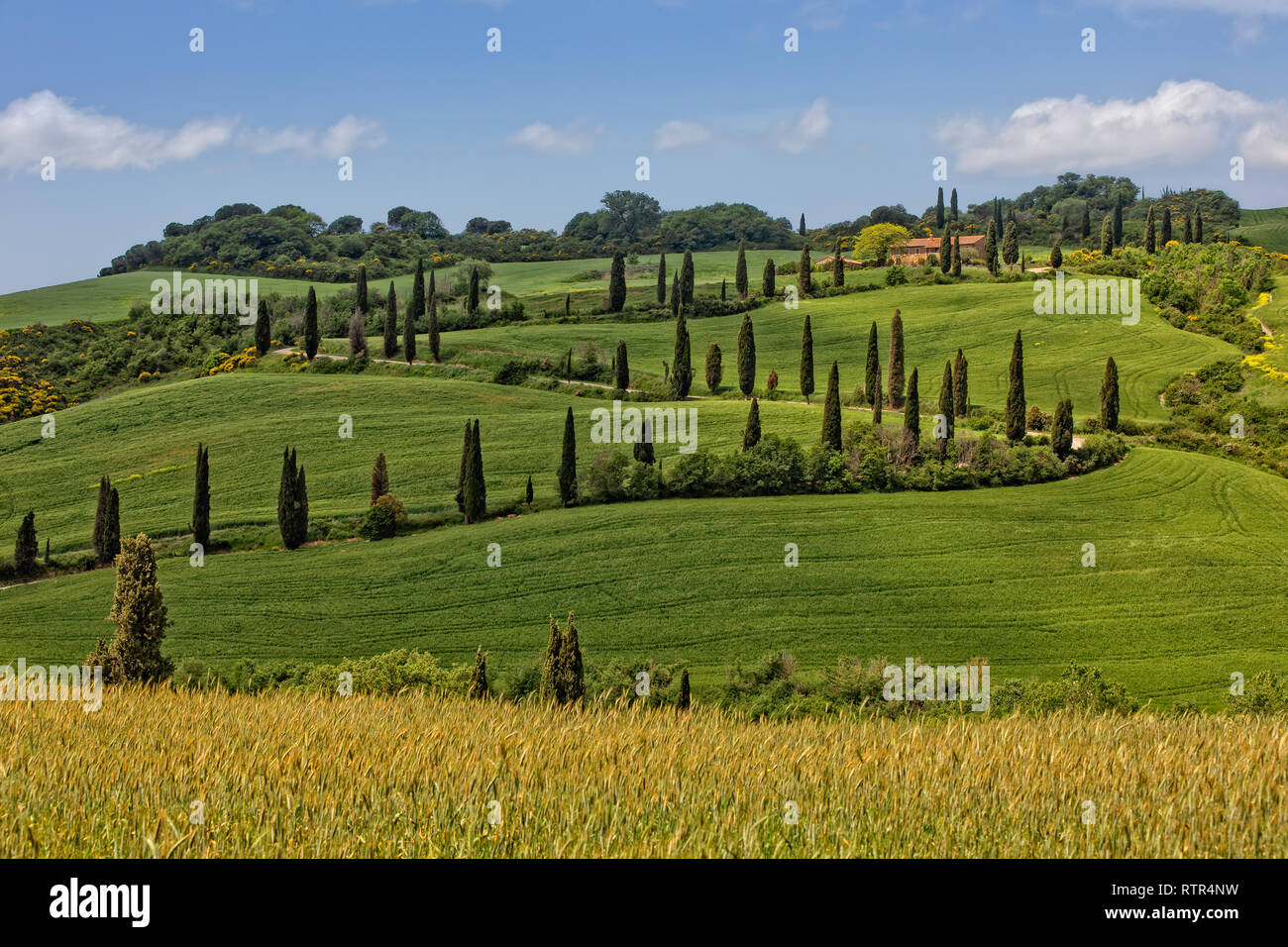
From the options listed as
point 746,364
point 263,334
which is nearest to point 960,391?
point 746,364

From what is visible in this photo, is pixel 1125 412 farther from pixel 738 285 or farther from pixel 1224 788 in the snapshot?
pixel 1224 788

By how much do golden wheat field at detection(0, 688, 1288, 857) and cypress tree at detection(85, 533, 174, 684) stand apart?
74.2 ft

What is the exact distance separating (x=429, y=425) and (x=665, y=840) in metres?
86.3

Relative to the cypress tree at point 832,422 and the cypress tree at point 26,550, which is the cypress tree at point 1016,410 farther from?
the cypress tree at point 26,550

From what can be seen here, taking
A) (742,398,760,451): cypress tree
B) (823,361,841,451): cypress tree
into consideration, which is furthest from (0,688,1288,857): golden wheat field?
(742,398,760,451): cypress tree

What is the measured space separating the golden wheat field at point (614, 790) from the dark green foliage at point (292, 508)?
2351 inches

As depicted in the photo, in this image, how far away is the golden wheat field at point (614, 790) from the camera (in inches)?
270

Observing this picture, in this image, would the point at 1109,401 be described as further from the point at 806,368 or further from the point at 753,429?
the point at 753,429

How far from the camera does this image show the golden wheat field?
6863 millimetres

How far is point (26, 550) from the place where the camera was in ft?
216

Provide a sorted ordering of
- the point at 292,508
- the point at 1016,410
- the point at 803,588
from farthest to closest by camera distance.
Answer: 1. the point at 1016,410
2. the point at 292,508
3. the point at 803,588

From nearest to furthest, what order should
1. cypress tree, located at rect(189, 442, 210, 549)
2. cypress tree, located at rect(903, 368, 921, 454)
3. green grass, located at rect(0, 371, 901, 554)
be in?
1. cypress tree, located at rect(189, 442, 210, 549)
2. cypress tree, located at rect(903, 368, 921, 454)
3. green grass, located at rect(0, 371, 901, 554)

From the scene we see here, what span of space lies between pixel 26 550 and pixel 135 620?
139 feet

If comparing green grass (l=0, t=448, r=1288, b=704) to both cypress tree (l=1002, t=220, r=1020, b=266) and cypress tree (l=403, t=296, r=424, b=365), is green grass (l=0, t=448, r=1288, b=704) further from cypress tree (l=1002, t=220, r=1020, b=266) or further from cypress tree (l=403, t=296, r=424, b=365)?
cypress tree (l=1002, t=220, r=1020, b=266)
